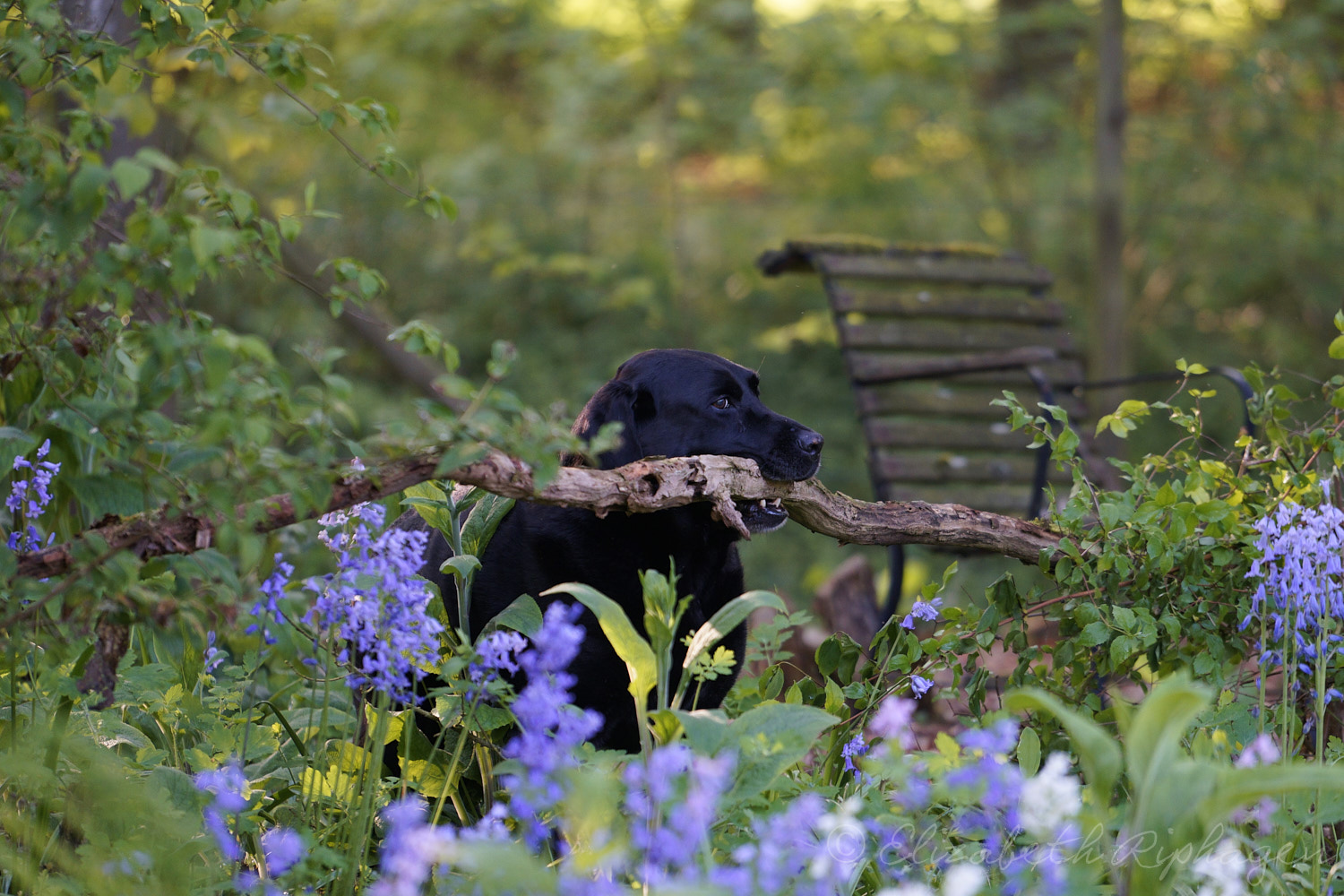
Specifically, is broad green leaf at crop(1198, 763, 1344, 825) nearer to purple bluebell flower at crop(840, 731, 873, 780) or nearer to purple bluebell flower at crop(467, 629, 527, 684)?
purple bluebell flower at crop(840, 731, 873, 780)

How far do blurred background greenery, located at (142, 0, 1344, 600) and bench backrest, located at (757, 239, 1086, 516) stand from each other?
8.15 ft

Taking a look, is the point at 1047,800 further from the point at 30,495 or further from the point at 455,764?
the point at 30,495

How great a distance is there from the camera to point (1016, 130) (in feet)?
30.4

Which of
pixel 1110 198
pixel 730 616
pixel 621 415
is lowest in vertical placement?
pixel 730 616

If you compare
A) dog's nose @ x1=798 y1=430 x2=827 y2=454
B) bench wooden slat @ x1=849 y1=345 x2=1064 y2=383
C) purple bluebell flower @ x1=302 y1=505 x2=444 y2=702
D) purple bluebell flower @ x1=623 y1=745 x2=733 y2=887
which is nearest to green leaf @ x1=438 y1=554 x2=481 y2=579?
purple bluebell flower @ x1=302 y1=505 x2=444 y2=702

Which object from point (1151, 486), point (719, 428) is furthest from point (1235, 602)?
point (719, 428)

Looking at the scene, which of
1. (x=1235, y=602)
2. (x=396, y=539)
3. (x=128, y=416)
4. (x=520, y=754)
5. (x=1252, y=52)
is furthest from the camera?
(x=1252, y=52)

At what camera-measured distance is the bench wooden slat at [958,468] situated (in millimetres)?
5496

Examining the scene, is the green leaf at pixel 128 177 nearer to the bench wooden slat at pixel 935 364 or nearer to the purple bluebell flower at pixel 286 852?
the purple bluebell flower at pixel 286 852

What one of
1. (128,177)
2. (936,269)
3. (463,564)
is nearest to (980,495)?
(936,269)

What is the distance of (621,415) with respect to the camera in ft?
9.56

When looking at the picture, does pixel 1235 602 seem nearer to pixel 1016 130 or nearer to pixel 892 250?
pixel 892 250

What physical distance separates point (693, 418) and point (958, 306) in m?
3.64

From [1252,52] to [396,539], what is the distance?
8689mm
